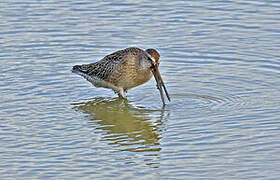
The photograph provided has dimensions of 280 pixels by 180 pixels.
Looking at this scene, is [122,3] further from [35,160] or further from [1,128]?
[35,160]

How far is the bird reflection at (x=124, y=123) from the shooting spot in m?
9.36

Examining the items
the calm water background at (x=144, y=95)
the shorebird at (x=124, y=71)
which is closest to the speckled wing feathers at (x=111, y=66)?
the shorebird at (x=124, y=71)

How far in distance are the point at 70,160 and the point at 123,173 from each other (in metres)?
0.83

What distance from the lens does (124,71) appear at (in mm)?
11727

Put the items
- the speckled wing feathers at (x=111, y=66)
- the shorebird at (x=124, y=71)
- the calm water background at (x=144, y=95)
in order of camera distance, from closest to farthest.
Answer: the calm water background at (x=144, y=95), the shorebird at (x=124, y=71), the speckled wing feathers at (x=111, y=66)

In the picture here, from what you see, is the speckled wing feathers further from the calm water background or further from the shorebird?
the calm water background

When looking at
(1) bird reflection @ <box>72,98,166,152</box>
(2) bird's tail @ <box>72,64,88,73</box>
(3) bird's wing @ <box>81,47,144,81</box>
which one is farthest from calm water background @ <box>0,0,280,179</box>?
(3) bird's wing @ <box>81,47,144,81</box>

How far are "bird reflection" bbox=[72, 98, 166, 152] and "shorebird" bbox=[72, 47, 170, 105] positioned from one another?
32 centimetres

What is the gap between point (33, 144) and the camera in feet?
30.3

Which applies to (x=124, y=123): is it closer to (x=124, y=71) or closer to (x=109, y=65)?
(x=124, y=71)

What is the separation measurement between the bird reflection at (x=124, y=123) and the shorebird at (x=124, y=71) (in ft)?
1.04

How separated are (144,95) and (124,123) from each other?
1468 millimetres

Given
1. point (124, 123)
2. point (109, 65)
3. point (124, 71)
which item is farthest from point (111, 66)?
point (124, 123)

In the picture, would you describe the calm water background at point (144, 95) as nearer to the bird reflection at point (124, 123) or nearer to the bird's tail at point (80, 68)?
the bird reflection at point (124, 123)
